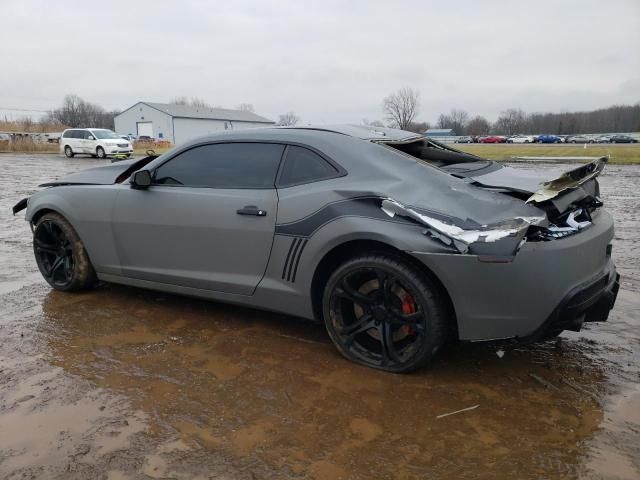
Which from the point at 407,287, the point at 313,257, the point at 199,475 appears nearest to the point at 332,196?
the point at 313,257

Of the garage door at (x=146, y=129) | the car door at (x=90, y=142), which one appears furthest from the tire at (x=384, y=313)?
the garage door at (x=146, y=129)

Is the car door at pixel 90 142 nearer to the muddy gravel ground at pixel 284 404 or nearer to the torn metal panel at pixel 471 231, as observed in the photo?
the muddy gravel ground at pixel 284 404

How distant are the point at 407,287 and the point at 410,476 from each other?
1059mm

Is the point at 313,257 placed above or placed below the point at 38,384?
above

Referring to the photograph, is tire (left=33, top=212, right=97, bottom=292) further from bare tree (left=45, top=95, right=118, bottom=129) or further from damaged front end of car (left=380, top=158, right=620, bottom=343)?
bare tree (left=45, top=95, right=118, bottom=129)

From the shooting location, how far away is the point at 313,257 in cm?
325

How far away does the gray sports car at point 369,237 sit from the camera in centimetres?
277

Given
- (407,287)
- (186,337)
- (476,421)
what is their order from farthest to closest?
1. (186,337)
2. (407,287)
3. (476,421)

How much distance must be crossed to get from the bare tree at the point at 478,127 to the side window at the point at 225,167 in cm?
10110

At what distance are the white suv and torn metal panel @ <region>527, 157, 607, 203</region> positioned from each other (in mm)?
28629

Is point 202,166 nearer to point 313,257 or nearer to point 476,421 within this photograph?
point 313,257

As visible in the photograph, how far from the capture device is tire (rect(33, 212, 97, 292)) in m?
4.55

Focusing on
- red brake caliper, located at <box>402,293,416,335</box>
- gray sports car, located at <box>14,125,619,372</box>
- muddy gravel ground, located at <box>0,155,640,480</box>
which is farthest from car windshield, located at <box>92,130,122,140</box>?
red brake caliper, located at <box>402,293,416,335</box>

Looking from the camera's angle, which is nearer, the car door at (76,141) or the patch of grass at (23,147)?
the car door at (76,141)
